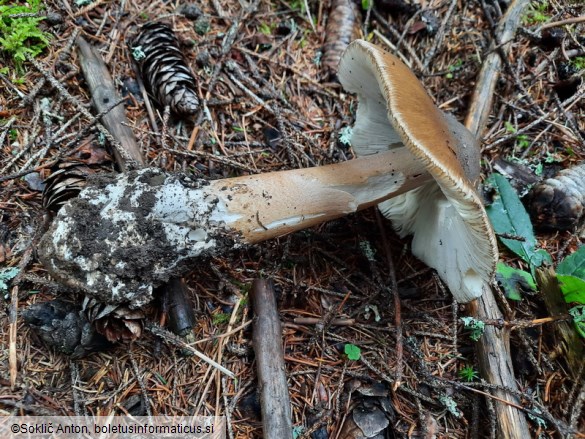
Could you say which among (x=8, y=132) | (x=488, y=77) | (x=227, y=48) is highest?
(x=227, y=48)

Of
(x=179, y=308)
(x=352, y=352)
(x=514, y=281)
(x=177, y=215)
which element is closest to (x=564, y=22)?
(x=514, y=281)

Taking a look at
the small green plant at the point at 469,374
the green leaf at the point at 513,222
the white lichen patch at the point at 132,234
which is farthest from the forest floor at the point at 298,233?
the white lichen patch at the point at 132,234

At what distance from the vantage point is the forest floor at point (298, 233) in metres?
2.04

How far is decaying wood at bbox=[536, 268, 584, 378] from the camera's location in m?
2.12

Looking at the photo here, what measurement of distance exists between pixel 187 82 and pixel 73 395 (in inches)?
69.7

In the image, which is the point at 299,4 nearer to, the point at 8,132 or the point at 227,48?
the point at 227,48

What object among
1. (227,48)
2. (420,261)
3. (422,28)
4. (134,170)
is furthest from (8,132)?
(422,28)

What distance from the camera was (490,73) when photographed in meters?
2.77

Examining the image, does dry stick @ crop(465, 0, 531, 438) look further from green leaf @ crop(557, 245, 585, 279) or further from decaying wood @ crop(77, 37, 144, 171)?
decaying wood @ crop(77, 37, 144, 171)

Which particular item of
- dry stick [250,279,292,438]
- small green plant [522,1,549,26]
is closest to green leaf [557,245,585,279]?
dry stick [250,279,292,438]

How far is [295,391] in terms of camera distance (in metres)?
2.11

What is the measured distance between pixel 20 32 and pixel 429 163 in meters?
2.35

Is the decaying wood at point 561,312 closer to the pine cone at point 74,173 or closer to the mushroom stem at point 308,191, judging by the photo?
the mushroom stem at point 308,191

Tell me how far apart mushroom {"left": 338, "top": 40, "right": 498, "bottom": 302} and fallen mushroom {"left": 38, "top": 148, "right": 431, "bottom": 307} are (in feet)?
0.79
